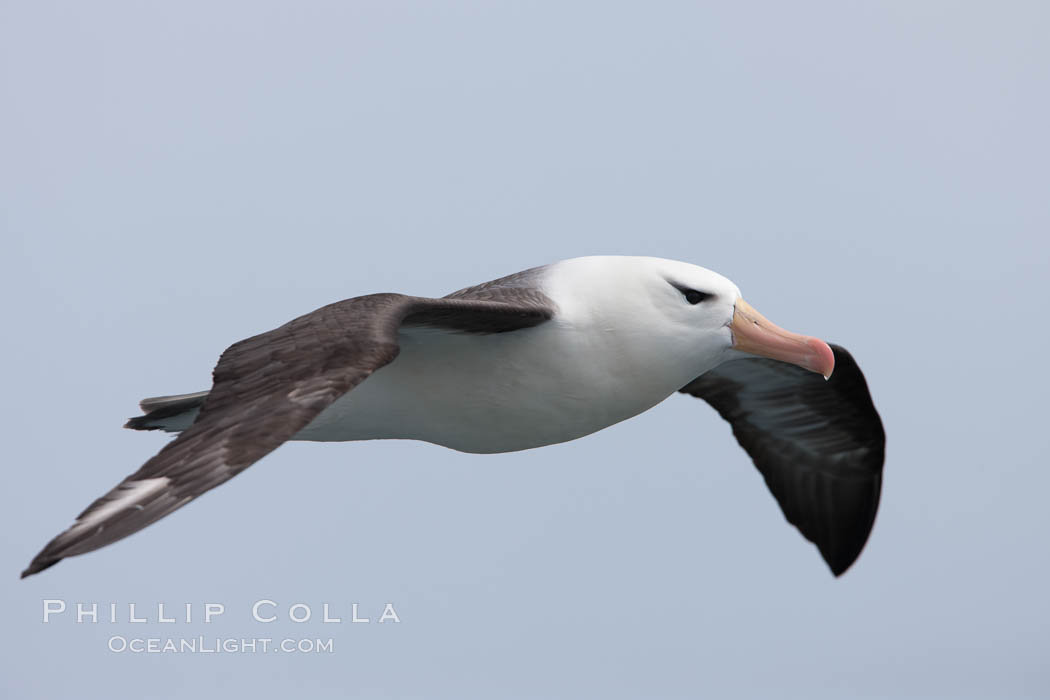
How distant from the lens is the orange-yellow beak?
25.2 ft

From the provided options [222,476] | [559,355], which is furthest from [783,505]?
[222,476]

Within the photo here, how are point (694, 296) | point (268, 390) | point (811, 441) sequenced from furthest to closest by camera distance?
point (811, 441) < point (694, 296) < point (268, 390)

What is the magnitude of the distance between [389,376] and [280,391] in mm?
1603

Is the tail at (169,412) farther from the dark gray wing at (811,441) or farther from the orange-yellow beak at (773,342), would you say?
the dark gray wing at (811,441)

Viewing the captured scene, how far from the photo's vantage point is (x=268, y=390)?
6105 mm

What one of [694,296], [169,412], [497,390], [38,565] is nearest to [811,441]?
[694,296]

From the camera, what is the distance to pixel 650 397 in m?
7.73

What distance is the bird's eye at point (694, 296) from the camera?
25.0 feet

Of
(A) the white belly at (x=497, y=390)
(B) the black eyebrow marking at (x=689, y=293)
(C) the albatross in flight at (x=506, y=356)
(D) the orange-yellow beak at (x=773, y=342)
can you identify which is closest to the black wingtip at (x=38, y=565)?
(C) the albatross in flight at (x=506, y=356)

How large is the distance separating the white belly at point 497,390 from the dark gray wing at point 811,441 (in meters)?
2.01

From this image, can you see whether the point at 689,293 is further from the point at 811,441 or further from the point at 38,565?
the point at 38,565

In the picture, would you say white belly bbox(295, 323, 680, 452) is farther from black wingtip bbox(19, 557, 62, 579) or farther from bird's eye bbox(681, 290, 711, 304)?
black wingtip bbox(19, 557, 62, 579)

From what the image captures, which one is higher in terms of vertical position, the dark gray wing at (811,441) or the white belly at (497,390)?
the white belly at (497,390)

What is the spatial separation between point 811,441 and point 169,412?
4.46 meters
